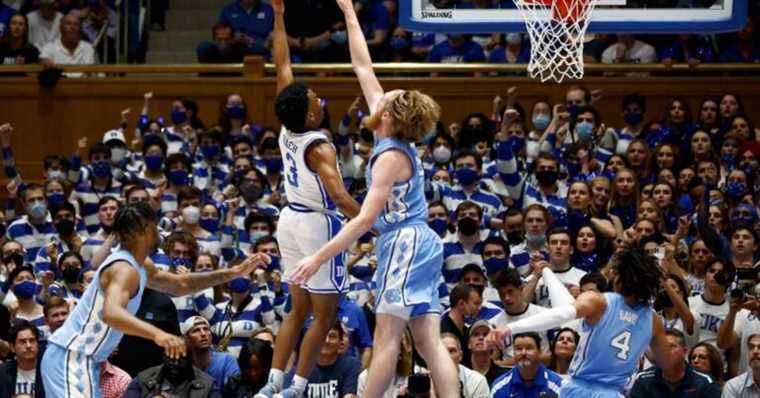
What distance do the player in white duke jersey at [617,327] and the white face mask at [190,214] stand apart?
5642 millimetres

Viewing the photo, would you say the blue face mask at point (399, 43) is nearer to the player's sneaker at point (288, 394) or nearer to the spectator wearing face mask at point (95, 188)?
the spectator wearing face mask at point (95, 188)

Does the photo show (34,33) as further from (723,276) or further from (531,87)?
(723,276)

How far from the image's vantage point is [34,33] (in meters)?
18.1

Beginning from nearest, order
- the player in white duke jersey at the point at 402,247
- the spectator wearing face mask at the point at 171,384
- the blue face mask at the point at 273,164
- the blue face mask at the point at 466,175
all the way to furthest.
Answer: the player in white duke jersey at the point at 402,247, the spectator wearing face mask at the point at 171,384, the blue face mask at the point at 466,175, the blue face mask at the point at 273,164

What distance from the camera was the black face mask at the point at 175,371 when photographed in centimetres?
1073

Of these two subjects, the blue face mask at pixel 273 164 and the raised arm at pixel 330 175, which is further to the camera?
the blue face mask at pixel 273 164

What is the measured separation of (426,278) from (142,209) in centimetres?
166

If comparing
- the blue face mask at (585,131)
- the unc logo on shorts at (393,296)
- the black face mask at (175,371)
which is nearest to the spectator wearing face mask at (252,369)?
the black face mask at (175,371)

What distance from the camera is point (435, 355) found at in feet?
29.0

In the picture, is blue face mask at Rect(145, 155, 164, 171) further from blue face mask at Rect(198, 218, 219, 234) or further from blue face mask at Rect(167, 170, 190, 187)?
blue face mask at Rect(198, 218, 219, 234)

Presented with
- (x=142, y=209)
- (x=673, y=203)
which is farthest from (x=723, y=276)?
(x=142, y=209)

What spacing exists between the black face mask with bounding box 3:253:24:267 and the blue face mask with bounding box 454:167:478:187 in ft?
13.0

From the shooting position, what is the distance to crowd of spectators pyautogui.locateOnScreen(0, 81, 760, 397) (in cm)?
1127

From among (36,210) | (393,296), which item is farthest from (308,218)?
(36,210)
